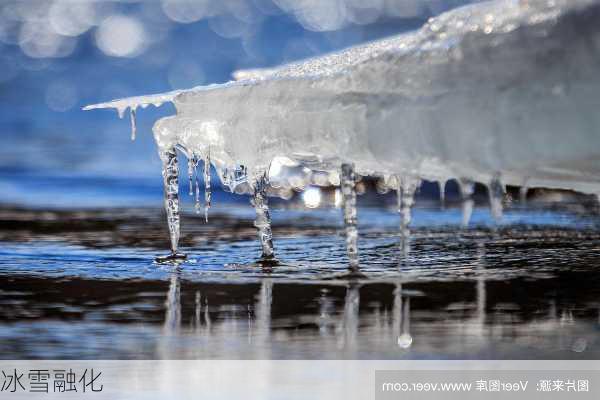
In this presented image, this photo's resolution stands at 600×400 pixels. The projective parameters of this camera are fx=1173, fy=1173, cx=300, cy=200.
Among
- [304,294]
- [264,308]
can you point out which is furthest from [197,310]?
[304,294]

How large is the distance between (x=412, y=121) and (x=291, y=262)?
1.15 meters

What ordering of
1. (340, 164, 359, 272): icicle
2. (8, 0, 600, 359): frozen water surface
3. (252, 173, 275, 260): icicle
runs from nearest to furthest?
(8, 0, 600, 359): frozen water surface
(340, 164, 359, 272): icicle
(252, 173, 275, 260): icicle

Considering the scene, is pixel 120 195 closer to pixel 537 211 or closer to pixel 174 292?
pixel 537 211

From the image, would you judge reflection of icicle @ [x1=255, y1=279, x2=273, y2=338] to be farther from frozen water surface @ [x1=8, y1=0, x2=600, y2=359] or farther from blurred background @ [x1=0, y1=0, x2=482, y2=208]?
blurred background @ [x1=0, y1=0, x2=482, y2=208]

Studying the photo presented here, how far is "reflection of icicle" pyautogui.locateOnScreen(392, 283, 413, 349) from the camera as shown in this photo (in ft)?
11.4

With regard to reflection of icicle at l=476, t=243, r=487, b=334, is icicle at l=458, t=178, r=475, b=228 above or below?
above

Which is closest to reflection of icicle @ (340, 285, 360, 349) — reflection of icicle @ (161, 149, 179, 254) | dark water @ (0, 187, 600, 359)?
dark water @ (0, 187, 600, 359)

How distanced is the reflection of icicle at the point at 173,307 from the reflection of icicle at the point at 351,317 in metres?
0.54

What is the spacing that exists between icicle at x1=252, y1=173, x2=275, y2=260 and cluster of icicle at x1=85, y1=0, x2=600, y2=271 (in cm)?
5

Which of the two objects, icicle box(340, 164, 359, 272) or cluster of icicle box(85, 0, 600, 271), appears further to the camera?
icicle box(340, 164, 359, 272)

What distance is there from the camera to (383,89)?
4.21 m

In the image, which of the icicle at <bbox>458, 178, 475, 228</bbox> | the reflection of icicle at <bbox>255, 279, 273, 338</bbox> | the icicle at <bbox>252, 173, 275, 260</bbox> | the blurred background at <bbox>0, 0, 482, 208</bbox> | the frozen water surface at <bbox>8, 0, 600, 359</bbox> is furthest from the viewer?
the blurred background at <bbox>0, 0, 482, 208</bbox>

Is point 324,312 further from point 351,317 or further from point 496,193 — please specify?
point 496,193

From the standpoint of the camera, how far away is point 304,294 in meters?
4.23
